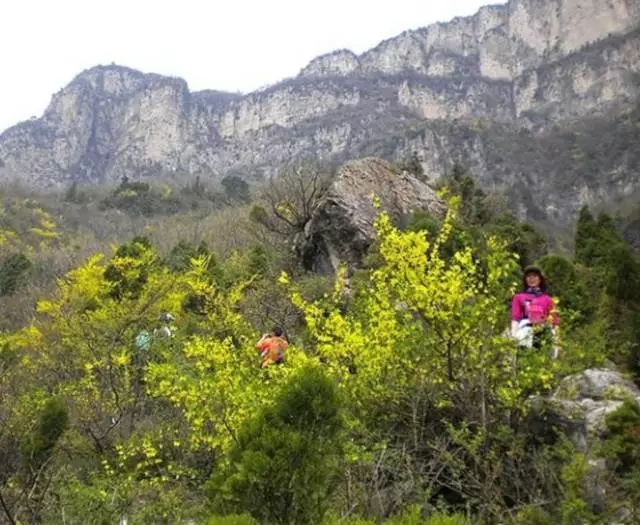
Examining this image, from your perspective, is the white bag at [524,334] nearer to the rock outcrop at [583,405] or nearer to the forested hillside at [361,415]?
the forested hillside at [361,415]

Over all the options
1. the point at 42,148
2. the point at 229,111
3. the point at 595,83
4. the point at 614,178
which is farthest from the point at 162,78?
the point at 614,178

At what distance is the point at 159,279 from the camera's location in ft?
55.0

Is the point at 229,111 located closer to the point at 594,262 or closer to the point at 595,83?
the point at 595,83

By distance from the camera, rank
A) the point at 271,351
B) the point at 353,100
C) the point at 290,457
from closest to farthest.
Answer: the point at 290,457, the point at 271,351, the point at 353,100

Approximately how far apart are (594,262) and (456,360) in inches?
441

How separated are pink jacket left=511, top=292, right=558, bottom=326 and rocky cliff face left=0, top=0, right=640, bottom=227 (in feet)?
273

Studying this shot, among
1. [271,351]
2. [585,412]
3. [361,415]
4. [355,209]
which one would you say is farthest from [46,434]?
[355,209]

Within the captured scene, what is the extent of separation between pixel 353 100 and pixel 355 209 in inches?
4067

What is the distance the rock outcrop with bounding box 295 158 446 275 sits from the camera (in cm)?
1753

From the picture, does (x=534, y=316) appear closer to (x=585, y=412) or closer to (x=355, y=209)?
(x=585, y=412)

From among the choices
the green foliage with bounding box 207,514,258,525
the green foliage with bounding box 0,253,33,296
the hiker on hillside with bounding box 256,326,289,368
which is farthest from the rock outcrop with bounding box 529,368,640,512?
the green foliage with bounding box 0,253,33,296

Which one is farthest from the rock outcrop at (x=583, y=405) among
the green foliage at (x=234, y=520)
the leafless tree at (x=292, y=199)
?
the leafless tree at (x=292, y=199)

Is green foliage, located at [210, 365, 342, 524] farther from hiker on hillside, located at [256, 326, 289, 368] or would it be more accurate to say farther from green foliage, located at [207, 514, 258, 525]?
hiker on hillside, located at [256, 326, 289, 368]

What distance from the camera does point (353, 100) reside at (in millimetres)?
117688
